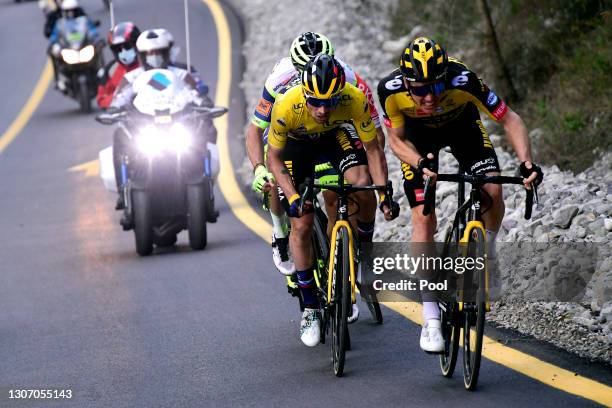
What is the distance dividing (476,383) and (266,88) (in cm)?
292

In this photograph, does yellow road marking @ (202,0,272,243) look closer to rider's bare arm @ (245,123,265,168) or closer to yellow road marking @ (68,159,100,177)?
yellow road marking @ (68,159,100,177)

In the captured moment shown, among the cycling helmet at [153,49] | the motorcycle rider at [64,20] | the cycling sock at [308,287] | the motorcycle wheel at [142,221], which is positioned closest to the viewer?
the cycling sock at [308,287]

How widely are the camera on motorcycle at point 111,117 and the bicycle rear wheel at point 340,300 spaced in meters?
5.66

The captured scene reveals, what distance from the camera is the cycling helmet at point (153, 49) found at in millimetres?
14016

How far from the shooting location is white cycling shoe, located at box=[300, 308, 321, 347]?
847 centimetres

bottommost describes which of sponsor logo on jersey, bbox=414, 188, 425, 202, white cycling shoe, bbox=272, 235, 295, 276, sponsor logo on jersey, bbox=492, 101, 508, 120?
white cycling shoe, bbox=272, 235, 295, 276

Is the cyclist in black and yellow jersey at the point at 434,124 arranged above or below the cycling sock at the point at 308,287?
above

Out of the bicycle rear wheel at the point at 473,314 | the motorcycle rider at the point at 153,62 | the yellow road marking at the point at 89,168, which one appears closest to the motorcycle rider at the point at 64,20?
the yellow road marking at the point at 89,168

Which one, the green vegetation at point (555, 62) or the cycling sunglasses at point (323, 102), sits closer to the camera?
the cycling sunglasses at point (323, 102)

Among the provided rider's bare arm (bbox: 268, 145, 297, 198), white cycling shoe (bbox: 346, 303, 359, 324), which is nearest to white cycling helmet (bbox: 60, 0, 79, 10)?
white cycling shoe (bbox: 346, 303, 359, 324)

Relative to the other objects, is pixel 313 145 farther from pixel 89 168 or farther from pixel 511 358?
pixel 89 168

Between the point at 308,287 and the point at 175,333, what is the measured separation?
1279mm

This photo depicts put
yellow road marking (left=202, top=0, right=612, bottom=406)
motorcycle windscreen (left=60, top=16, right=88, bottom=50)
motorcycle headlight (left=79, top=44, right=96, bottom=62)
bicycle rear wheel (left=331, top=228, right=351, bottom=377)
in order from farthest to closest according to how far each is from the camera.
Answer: motorcycle windscreen (left=60, top=16, right=88, bottom=50)
motorcycle headlight (left=79, top=44, right=96, bottom=62)
bicycle rear wheel (left=331, top=228, right=351, bottom=377)
yellow road marking (left=202, top=0, right=612, bottom=406)

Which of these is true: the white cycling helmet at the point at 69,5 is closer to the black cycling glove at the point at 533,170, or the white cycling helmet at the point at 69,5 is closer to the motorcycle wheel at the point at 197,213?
the motorcycle wheel at the point at 197,213
